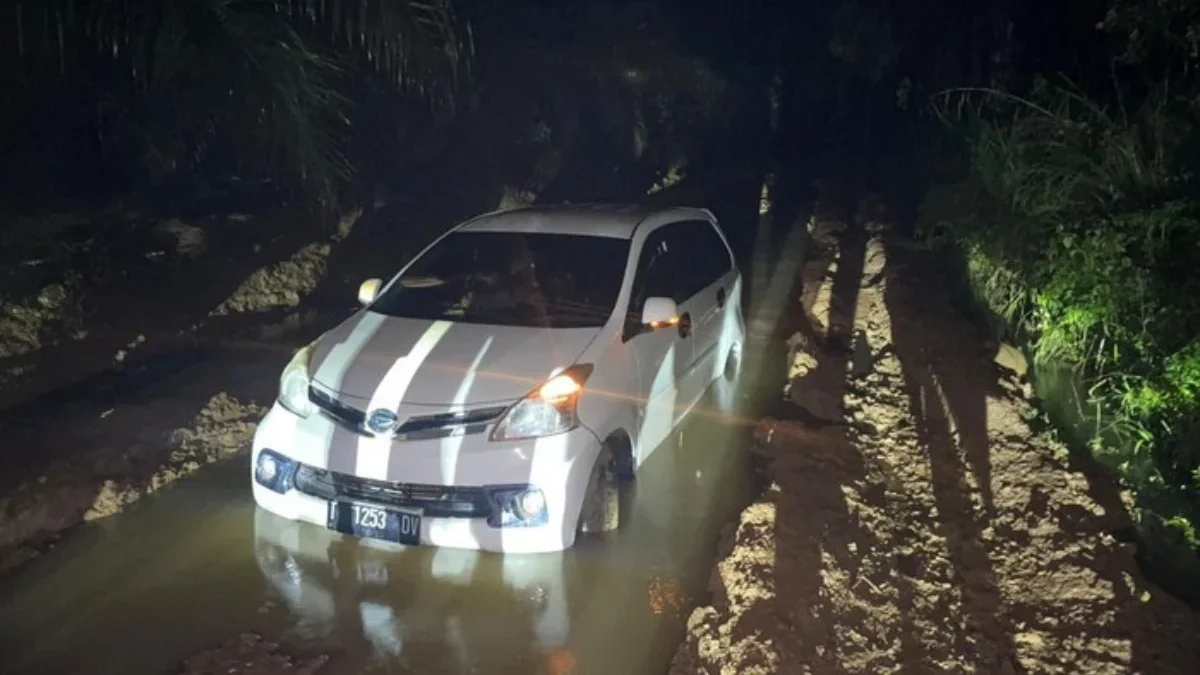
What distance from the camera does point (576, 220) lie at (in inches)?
265

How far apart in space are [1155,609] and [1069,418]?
2.68 m

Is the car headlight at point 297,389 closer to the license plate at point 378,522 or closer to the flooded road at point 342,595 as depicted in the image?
the license plate at point 378,522

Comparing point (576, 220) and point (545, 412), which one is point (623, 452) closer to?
point (545, 412)

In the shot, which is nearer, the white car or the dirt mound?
the white car

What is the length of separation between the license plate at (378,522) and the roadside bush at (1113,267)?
12.9ft

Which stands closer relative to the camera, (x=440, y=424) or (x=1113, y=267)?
(x=440, y=424)

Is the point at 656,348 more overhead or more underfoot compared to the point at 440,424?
more overhead

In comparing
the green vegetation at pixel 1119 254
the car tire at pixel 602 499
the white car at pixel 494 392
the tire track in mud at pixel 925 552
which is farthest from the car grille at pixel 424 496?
the green vegetation at pixel 1119 254

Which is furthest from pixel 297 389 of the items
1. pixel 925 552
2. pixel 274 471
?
pixel 925 552

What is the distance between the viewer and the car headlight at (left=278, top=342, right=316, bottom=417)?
17.5 feet

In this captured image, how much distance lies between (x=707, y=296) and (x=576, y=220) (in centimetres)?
107

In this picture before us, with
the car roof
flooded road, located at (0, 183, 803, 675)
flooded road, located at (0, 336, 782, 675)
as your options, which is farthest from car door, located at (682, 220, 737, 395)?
flooded road, located at (0, 336, 782, 675)

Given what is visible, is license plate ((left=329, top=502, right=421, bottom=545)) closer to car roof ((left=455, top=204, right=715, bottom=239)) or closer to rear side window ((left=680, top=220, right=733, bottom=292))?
car roof ((left=455, top=204, right=715, bottom=239))

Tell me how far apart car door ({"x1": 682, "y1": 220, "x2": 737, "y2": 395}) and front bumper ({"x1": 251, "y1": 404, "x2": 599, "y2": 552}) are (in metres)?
1.92
